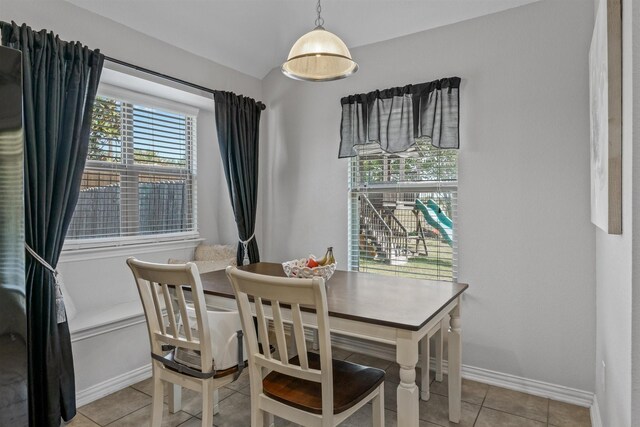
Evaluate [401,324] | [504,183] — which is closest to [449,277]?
[504,183]

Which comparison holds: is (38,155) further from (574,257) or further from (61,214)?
(574,257)

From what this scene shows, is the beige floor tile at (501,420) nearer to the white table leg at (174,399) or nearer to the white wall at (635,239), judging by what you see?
the white wall at (635,239)

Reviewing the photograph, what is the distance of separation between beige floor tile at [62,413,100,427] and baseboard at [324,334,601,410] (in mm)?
1964

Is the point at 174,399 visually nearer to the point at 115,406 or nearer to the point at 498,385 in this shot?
the point at 115,406

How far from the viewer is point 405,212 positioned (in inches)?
122

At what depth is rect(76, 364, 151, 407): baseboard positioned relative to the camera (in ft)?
7.95

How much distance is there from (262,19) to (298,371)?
2.95 meters

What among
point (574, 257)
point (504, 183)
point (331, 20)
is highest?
point (331, 20)

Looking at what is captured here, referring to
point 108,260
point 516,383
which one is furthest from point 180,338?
point 516,383

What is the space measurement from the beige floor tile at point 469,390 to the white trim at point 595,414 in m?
0.59

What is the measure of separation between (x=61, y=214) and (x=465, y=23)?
298cm

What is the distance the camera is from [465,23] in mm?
2777

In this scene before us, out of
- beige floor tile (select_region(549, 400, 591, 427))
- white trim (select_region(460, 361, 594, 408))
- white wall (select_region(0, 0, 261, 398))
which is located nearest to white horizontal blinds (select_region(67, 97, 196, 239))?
white wall (select_region(0, 0, 261, 398))

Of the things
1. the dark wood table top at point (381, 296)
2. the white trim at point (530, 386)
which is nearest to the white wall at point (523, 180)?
the white trim at point (530, 386)
